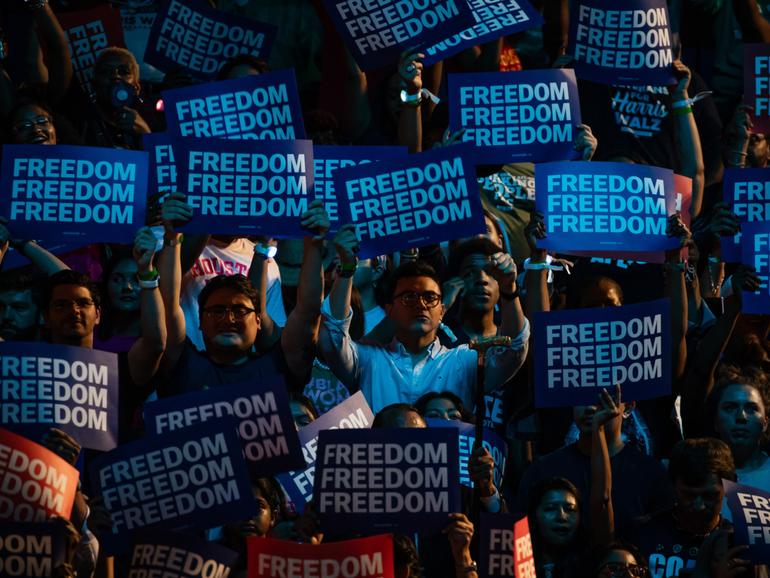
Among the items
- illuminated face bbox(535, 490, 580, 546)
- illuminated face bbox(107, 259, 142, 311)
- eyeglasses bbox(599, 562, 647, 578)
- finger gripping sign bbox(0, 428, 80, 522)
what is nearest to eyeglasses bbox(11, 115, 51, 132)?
illuminated face bbox(107, 259, 142, 311)

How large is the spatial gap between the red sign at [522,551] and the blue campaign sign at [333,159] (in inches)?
93.2

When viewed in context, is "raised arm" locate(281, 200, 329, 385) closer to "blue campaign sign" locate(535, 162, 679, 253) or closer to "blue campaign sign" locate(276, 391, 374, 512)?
"blue campaign sign" locate(276, 391, 374, 512)

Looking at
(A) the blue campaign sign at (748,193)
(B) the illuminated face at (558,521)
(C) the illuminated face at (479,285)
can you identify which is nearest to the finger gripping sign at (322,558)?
(B) the illuminated face at (558,521)

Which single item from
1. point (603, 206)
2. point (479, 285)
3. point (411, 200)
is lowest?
point (479, 285)

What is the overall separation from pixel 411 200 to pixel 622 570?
2042 millimetres

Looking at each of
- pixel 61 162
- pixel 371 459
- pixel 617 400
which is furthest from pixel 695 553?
pixel 61 162

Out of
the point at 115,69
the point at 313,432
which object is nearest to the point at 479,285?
the point at 313,432

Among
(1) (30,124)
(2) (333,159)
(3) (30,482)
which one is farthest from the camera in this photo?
(1) (30,124)

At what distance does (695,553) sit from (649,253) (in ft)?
6.19

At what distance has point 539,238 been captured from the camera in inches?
388

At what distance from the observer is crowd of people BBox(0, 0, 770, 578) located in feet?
29.1

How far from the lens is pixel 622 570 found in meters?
8.54

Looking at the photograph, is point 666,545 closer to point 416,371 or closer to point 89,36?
point 416,371

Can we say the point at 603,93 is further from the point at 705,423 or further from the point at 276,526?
the point at 276,526
